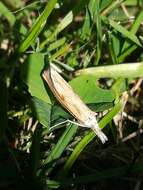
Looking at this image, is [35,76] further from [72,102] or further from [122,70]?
[122,70]

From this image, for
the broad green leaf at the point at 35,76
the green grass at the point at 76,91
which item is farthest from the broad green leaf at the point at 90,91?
the broad green leaf at the point at 35,76

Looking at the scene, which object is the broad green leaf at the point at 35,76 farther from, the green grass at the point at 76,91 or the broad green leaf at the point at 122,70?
the broad green leaf at the point at 122,70

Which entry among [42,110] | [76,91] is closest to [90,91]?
[76,91]

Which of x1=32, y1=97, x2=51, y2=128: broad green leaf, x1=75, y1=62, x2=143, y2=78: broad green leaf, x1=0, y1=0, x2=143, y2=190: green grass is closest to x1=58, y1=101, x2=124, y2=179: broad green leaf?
x1=0, y1=0, x2=143, y2=190: green grass

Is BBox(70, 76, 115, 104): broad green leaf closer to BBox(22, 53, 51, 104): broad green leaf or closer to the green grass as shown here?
the green grass

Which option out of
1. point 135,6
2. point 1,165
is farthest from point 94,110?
point 135,6

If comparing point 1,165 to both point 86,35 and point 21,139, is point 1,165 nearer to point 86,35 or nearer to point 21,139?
point 21,139

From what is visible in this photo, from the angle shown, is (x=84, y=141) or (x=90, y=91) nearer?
(x=84, y=141)
